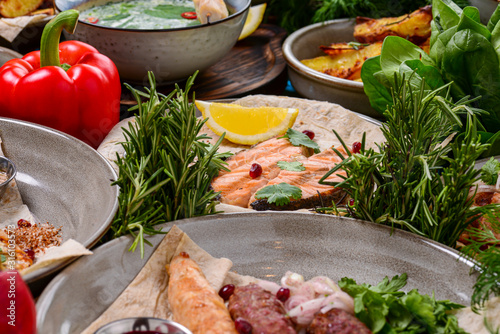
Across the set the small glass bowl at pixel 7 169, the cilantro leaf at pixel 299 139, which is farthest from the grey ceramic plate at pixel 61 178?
the cilantro leaf at pixel 299 139

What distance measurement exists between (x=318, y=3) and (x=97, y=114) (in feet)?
6.83

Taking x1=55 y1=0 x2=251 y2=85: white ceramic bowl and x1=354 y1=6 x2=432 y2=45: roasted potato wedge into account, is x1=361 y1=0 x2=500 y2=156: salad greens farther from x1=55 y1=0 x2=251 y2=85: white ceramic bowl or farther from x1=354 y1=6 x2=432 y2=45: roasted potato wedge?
x1=55 y1=0 x2=251 y2=85: white ceramic bowl

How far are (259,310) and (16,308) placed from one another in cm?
46

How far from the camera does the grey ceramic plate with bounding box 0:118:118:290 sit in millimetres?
1327

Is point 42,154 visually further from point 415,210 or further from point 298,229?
point 415,210

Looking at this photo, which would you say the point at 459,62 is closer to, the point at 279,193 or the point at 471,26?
the point at 471,26

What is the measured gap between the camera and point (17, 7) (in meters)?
2.83

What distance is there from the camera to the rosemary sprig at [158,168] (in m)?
1.18

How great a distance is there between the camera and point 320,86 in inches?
92.6

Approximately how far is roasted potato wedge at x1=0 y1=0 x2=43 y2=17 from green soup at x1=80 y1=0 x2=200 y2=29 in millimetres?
538

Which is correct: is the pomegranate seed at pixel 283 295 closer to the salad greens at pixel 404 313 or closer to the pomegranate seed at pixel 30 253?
the salad greens at pixel 404 313

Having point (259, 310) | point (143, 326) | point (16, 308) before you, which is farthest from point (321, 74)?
point (16, 308)

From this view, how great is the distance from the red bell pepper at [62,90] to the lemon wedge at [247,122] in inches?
14.8

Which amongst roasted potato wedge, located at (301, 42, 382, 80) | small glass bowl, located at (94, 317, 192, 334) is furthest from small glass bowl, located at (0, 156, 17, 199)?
roasted potato wedge, located at (301, 42, 382, 80)
